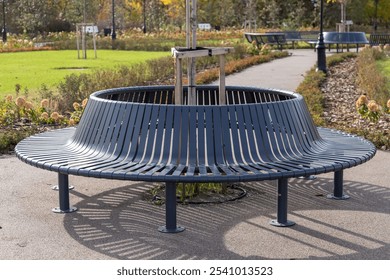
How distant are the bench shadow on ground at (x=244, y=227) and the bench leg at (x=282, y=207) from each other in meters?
0.08

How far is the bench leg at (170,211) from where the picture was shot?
5.29 m

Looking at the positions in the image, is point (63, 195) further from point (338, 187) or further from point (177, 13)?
point (177, 13)

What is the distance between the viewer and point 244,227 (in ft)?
18.4

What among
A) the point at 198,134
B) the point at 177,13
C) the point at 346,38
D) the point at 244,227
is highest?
the point at 177,13

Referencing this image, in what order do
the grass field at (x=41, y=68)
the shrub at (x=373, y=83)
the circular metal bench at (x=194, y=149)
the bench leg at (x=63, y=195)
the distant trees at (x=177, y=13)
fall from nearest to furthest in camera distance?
the circular metal bench at (x=194, y=149) < the bench leg at (x=63, y=195) < the shrub at (x=373, y=83) < the grass field at (x=41, y=68) < the distant trees at (x=177, y=13)

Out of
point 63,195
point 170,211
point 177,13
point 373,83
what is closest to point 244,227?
point 170,211

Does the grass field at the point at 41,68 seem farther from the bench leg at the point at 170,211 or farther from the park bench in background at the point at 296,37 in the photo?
the bench leg at the point at 170,211

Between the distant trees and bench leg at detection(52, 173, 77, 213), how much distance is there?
4272 cm

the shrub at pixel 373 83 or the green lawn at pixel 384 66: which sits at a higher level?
the shrub at pixel 373 83

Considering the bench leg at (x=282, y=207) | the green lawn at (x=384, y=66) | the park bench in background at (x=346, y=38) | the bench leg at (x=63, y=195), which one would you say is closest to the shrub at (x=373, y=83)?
the green lawn at (x=384, y=66)

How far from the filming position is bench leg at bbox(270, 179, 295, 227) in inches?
217

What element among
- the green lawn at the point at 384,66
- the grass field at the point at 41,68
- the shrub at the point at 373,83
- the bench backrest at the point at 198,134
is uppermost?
the bench backrest at the point at 198,134

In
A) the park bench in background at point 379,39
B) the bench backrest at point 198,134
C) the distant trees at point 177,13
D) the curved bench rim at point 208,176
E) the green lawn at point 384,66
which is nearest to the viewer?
the curved bench rim at point 208,176

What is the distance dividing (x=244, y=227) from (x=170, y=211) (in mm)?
660
